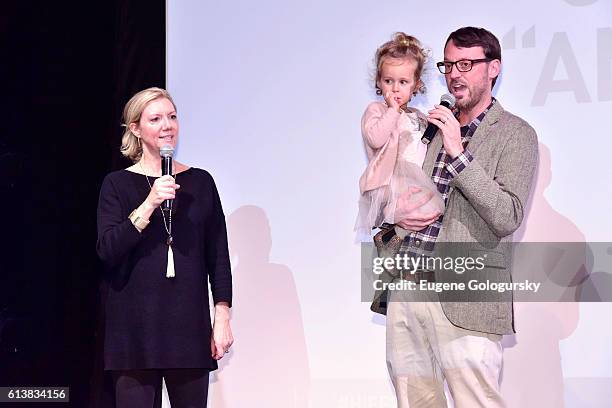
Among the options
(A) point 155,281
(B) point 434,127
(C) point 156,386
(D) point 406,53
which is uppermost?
→ (D) point 406,53

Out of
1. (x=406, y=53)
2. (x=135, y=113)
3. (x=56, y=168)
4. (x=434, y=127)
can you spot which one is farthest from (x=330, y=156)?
(x=56, y=168)

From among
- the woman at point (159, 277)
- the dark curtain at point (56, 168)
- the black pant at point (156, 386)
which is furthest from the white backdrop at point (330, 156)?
the black pant at point (156, 386)

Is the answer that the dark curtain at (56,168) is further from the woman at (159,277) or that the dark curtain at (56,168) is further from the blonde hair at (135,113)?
the woman at (159,277)

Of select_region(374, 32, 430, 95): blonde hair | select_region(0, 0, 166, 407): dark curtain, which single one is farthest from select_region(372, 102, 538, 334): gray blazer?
select_region(0, 0, 166, 407): dark curtain

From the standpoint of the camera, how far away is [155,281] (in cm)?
283

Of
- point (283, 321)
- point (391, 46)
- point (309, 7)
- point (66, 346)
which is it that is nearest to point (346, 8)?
point (309, 7)

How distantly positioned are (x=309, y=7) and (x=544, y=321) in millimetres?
1699

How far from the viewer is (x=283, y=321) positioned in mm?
3771

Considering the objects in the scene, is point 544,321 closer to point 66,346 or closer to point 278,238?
point 278,238

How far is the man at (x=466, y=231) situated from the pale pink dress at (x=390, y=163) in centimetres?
5

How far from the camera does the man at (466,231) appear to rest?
2.69 meters

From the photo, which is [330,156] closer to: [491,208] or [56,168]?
[491,208]

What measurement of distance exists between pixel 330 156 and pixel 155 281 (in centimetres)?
120

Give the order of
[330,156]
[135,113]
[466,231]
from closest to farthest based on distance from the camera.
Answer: [466,231] → [135,113] → [330,156]
